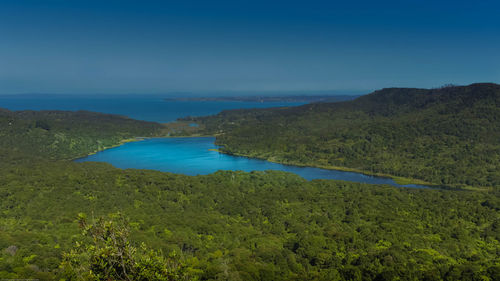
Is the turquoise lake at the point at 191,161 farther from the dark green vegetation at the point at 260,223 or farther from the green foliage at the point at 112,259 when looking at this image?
the green foliage at the point at 112,259

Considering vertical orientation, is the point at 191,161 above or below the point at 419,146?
below

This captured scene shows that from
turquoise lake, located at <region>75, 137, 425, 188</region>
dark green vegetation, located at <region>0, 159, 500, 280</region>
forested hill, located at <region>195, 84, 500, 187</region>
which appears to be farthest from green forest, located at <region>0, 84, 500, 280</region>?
turquoise lake, located at <region>75, 137, 425, 188</region>

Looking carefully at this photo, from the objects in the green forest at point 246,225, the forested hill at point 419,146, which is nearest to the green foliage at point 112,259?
the green forest at point 246,225

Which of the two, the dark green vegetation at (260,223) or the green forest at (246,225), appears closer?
the green forest at (246,225)

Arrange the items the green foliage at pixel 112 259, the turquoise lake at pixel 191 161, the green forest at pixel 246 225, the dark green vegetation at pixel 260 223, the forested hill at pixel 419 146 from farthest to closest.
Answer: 1. the turquoise lake at pixel 191 161
2. the forested hill at pixel 419 146
3. the dark green vegetation at pixel 260 223
4. the green forest at pixel 246 225
5. the green foliage at pixel 112 259

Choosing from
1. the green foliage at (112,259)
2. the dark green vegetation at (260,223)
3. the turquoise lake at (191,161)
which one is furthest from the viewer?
the turquoise lake at (191,161)

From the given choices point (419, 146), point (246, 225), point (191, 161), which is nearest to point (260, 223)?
point (246, 225)

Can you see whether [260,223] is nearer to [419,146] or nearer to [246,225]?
[246,225]

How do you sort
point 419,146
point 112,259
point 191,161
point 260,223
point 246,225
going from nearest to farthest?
point 112,259
point 246,225
point 260,223
point 191,161
point 419,146

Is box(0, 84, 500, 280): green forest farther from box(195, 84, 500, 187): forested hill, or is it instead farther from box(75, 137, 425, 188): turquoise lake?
box(75, 137, 425, 188): turquoise lake
